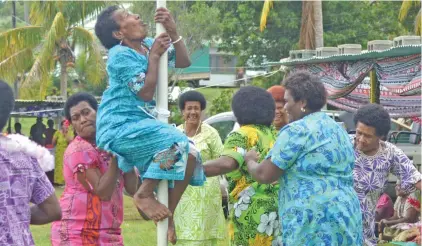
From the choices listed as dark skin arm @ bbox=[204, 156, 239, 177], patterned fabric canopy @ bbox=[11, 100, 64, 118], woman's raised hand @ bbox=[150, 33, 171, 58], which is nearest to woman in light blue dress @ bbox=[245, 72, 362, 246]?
dark skin arm @ bbox=[204, 156, 239, 177]

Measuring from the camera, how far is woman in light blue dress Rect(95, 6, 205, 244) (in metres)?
4.77

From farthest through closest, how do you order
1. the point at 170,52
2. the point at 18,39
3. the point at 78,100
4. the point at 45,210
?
the point at 18,39 < the point at 78,100 < the point at 170,52 < the point at 45,210

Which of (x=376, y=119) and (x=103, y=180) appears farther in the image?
(x=376, y=119)

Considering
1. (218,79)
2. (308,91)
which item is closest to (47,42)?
(308,91)

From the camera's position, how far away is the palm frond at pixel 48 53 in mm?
23781

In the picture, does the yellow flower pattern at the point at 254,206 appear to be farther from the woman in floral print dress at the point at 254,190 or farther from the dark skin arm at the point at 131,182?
the dark skin arm at the point at 131,182

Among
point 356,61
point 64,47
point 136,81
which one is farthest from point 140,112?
point 64,47

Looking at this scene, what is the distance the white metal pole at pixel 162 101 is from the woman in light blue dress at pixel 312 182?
68cm

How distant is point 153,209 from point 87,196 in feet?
3.18

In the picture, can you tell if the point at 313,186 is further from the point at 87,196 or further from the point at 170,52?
the point at 87,196

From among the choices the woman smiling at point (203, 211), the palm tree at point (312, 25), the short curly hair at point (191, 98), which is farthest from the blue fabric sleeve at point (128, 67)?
the palm tree at point (312, 25)

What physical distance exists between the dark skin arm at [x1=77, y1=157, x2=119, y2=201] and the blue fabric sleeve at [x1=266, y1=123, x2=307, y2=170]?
972 millimetres

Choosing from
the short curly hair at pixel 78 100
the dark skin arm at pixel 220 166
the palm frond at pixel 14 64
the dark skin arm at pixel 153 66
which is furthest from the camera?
the palm frond at pixel 14 64

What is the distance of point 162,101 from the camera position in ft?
15.7
